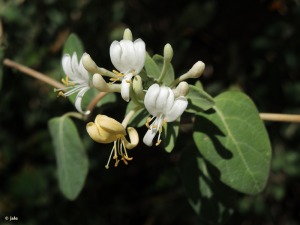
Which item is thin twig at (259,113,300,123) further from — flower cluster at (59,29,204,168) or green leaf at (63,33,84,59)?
green leaf at (63,33,84,59)

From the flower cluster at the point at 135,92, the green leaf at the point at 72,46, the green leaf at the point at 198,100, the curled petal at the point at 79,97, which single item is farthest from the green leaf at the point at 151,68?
the green leaf at the point at 72,46

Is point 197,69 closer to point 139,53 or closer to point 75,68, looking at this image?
point 139,53

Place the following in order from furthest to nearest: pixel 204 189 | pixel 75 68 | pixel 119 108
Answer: pixel 119 108
pixel 204 189
pixel 75 68

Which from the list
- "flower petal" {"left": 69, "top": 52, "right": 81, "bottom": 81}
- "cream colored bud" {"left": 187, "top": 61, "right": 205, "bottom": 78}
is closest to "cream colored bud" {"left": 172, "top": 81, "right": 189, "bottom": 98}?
"cream colored bud" {"left": 187, "top": 61, "right": 205, "bottom": 78}

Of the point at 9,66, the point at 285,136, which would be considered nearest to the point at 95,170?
the point at 9,66

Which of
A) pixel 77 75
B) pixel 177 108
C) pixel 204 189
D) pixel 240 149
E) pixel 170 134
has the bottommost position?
pixel 204 189

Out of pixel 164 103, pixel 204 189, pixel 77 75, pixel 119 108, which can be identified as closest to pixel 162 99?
pixel 164 103

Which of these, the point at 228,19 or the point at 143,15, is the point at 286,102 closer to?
the point at 228,19
